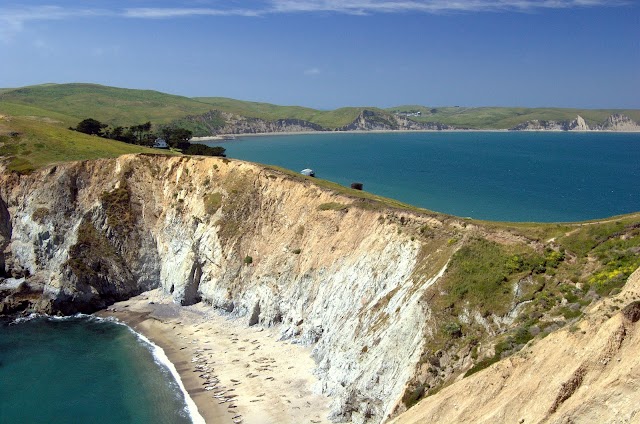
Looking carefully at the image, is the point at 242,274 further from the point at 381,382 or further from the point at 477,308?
the point at 477,308

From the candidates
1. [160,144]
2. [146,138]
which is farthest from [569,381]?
[160,144]

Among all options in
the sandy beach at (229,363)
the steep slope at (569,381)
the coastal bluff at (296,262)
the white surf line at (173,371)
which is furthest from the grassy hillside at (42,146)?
the steep slope at (569,381)

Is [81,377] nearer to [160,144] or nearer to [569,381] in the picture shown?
[569,381]

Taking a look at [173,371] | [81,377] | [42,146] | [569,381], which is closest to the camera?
[569,381]

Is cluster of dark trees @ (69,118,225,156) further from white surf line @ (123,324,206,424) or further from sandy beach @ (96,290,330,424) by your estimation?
white surf line @ (123,324,206,424)

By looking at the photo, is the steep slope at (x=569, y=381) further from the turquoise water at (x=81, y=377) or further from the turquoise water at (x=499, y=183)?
the turquoise water at (x=499, y=183)

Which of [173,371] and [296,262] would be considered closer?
[173,371]

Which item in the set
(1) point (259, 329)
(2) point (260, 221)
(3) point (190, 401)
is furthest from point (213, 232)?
(3) point (190, 401)

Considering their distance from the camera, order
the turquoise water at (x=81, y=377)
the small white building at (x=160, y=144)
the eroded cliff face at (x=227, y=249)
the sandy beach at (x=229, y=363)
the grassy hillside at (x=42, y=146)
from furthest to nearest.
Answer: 1. the small white building at (x=160, y=144)
2. the grassy hillside at (x=42, y=146)
3. the eroded cliff face at (x=227, y=249)
4. the turquoise water at (x=81, y=377)
5. the sandy beach at (x=229, y=363)
